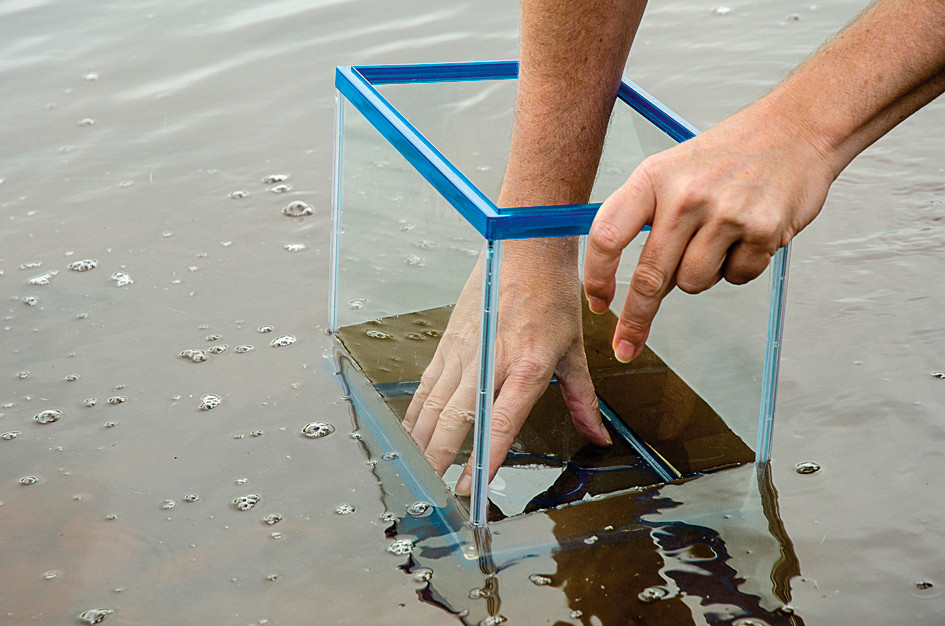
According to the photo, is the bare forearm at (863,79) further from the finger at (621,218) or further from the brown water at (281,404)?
the brown water at (281,404)

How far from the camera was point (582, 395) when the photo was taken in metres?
1.21

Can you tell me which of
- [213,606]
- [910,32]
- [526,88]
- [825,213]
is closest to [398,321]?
[526,88]

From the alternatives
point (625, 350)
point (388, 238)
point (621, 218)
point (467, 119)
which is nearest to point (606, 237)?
point (621, 218)

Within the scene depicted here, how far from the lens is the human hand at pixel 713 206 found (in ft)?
2.75

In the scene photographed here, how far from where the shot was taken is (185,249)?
1.62 meters

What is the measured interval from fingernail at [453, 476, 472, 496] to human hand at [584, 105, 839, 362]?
32 centimetres

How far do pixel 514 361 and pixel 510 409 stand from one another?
0.19ft

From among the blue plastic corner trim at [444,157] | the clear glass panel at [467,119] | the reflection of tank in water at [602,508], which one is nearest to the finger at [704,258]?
the blue plastic corner trim at [444,157]

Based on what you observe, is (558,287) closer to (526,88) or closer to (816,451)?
(526,88)

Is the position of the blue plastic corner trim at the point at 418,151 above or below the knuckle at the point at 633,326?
above

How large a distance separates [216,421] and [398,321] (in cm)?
27

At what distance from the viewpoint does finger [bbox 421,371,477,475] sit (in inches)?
43.8

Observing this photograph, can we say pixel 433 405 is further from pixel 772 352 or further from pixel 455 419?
pixel 772 352

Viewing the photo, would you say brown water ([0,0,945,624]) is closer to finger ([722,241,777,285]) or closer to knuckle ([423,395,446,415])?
knuckle ([423,395,446,415])
